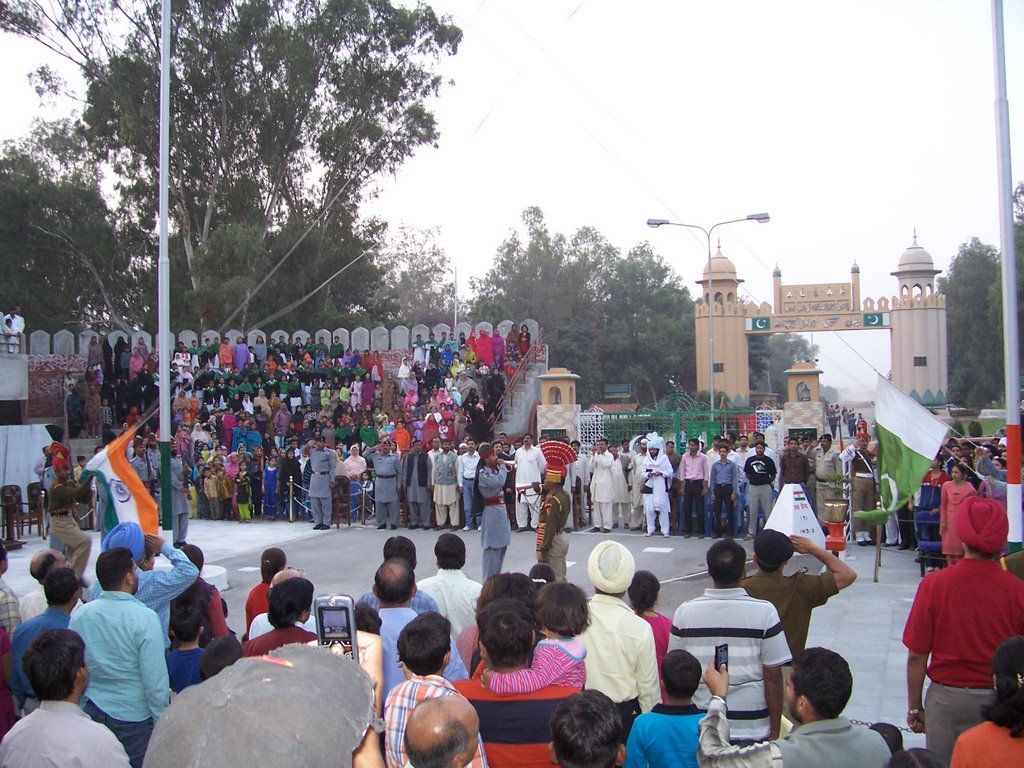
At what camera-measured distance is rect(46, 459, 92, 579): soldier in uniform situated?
28.5 ft

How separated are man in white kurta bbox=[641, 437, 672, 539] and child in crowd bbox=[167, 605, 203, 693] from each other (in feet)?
37.6

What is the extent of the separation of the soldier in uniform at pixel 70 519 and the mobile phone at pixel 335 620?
583 centimetres

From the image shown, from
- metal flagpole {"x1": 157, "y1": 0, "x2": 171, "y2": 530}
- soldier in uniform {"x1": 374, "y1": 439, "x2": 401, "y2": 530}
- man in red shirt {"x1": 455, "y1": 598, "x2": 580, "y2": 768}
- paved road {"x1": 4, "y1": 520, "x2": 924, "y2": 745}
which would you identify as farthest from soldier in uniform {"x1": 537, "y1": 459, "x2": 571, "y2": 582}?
soldier in uniform {"x1": 374, "y1": 439, "x2": 401, "y2": 530}

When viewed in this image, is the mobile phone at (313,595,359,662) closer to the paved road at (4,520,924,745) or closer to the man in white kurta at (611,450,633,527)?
the paved road at (4,520,924,745)

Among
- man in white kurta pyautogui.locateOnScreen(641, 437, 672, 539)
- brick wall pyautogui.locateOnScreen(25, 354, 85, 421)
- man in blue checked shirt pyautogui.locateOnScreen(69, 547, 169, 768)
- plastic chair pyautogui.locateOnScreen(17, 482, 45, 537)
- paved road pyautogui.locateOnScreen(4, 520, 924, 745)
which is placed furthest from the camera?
brick wall pyautogui.locateOnScreen(25, 354, 85, 421)

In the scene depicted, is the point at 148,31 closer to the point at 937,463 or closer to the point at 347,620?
the point at 937,463

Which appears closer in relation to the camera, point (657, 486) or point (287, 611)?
point (287, 611)

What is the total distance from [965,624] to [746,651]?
1082 millimetres

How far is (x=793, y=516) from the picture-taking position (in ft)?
22.6

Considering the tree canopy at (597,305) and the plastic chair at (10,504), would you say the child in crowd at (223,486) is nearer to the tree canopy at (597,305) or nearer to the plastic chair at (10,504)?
the plastic chair at (10,504)

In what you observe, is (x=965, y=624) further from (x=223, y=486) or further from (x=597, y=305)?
(x=597, y=305)

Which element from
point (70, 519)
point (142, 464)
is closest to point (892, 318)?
point (142, 464)

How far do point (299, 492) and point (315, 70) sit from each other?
65.9 ft

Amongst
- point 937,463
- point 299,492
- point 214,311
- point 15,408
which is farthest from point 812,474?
point 214,311
